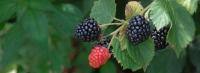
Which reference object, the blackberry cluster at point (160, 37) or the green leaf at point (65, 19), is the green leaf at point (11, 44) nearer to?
the green leaf at point (65, 19)

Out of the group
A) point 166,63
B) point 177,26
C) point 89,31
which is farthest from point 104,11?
point 166,63

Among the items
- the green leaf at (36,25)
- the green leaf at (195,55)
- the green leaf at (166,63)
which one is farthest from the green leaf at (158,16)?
the green leaf at (36,25)

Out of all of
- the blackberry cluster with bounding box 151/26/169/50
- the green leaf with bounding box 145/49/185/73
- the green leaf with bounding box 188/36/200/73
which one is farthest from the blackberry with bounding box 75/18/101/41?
the green leaf with bounding box 188/36/200/73

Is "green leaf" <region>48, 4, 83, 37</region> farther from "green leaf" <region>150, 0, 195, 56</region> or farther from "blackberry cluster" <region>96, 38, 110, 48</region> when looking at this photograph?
"green leaf" <region>150, 0, 195, 56</region>

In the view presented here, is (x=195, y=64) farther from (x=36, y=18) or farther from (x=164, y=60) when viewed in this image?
(x=36, y=18)

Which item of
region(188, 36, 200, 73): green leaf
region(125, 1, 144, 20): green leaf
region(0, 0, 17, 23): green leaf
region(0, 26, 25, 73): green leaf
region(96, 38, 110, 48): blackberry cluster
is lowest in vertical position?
region(188, 36, 200, 73): green leaf

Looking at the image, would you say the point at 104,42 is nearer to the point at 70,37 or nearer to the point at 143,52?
the point at 143,52

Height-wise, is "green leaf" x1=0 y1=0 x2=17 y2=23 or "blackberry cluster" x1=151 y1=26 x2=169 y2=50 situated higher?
"green leaf" x1=0 y1=0 x2=17 y2=23
